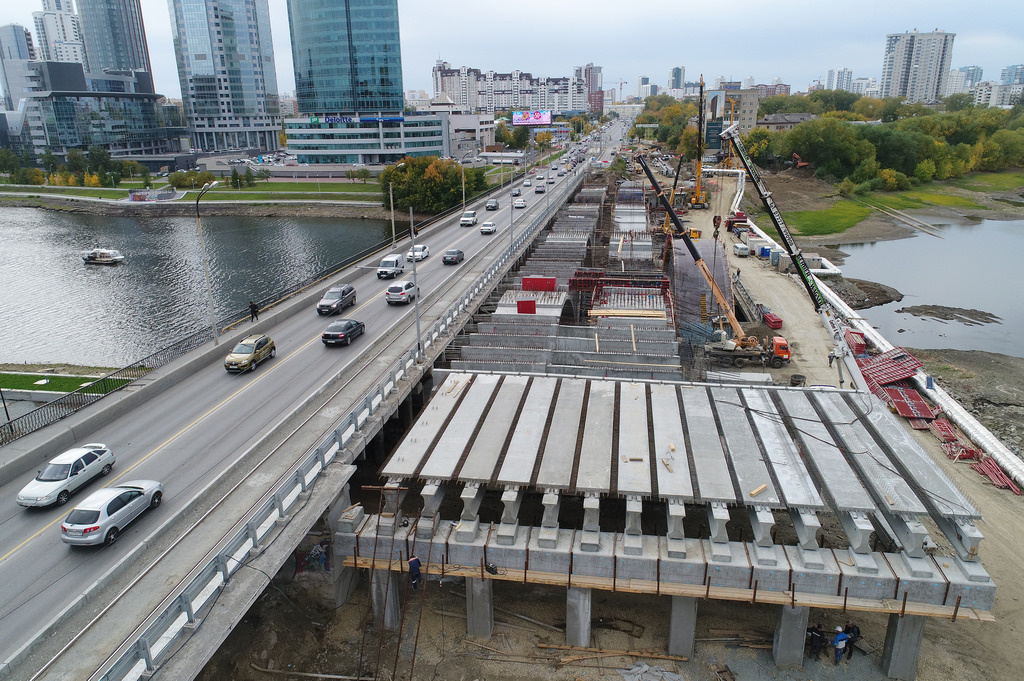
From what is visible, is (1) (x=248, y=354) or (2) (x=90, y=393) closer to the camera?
(2) (x=90, y=393)

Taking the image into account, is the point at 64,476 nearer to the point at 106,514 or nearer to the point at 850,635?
the point at 106,514

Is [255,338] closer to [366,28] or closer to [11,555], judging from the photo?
[11,555]

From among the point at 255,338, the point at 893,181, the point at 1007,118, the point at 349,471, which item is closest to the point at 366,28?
the point at 893,181

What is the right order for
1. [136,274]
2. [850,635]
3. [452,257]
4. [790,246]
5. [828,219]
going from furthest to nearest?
[828,219]
[136,274]
[452,257]
[790,246]
[850,635]

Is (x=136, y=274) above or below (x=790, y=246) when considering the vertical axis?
below

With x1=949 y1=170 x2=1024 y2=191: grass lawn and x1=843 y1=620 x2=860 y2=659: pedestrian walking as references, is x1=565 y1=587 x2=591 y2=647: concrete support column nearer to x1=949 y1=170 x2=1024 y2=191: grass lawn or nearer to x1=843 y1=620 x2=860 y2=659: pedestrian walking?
x1=843 y1=620 x2=860 y2=659: pedestrian walking

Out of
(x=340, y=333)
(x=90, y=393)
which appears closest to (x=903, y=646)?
(x=340, y=333)

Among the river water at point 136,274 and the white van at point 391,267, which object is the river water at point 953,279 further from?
the river water at point 136,274
